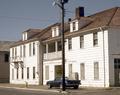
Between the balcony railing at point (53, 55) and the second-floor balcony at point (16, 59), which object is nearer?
the balcony railing at point (53, 55)

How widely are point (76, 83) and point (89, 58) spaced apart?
4.16 meters

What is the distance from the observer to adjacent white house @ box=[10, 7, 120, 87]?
146ft

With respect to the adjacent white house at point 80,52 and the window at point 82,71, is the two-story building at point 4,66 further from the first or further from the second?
the window at point 82,71

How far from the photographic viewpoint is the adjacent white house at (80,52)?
44.6 metres

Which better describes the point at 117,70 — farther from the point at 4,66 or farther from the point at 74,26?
the point at 4,66

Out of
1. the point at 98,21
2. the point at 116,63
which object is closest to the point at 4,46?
the point at 98,21

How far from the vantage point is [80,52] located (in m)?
49.9

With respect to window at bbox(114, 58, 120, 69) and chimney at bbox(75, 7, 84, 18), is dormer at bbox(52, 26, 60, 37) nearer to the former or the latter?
chimney at bbox(75, 7, 84, 18)

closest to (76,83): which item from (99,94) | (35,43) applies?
(99,94)

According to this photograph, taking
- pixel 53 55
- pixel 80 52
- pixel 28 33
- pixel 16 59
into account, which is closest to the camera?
pixel 80 52

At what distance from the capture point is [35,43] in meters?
61.8

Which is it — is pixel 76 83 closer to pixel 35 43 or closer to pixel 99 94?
pixel 99 94

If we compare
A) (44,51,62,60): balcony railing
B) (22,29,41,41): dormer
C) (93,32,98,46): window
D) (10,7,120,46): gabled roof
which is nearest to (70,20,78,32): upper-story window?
(10,7,120,46): gabled roof

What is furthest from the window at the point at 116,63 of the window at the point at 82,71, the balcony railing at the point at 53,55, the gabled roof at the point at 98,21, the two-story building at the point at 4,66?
the two-story building at the point at 4,66
